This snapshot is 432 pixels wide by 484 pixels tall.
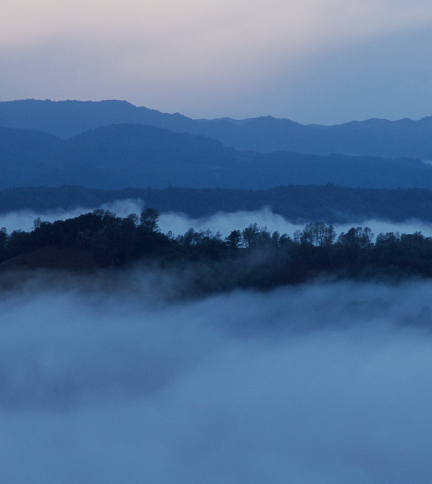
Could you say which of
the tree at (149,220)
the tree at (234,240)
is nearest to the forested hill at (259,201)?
the tree at (234,240)

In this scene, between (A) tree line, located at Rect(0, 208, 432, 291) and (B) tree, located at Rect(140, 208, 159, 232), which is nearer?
(A) tree line, located at Rect(0, 208, 432, 291)

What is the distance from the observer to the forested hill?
171 m

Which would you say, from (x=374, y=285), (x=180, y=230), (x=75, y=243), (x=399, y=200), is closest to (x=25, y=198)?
(x=180, y=230)

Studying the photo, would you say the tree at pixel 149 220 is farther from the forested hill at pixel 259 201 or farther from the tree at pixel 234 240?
the forested hill at pixel 259 201

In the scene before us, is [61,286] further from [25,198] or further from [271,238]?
[25,198]

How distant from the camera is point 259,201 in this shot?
6964 inches

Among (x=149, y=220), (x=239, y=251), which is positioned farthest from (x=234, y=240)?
(x=149, y=220)

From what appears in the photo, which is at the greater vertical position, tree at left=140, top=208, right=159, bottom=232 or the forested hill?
the forested hill

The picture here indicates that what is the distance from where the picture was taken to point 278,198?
180875mm

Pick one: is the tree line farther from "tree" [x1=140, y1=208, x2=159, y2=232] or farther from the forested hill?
the forested hill

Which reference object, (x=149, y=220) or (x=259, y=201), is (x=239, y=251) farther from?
(x=259, y=201)

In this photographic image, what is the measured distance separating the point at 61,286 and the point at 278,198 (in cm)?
14888

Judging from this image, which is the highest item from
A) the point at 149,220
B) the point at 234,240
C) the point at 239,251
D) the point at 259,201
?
the point at 259,201

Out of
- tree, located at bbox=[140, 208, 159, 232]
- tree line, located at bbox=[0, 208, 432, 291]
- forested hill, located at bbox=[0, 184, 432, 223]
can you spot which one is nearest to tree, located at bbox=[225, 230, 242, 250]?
tree line, located at bbox=[0, 208, 432, 291]
